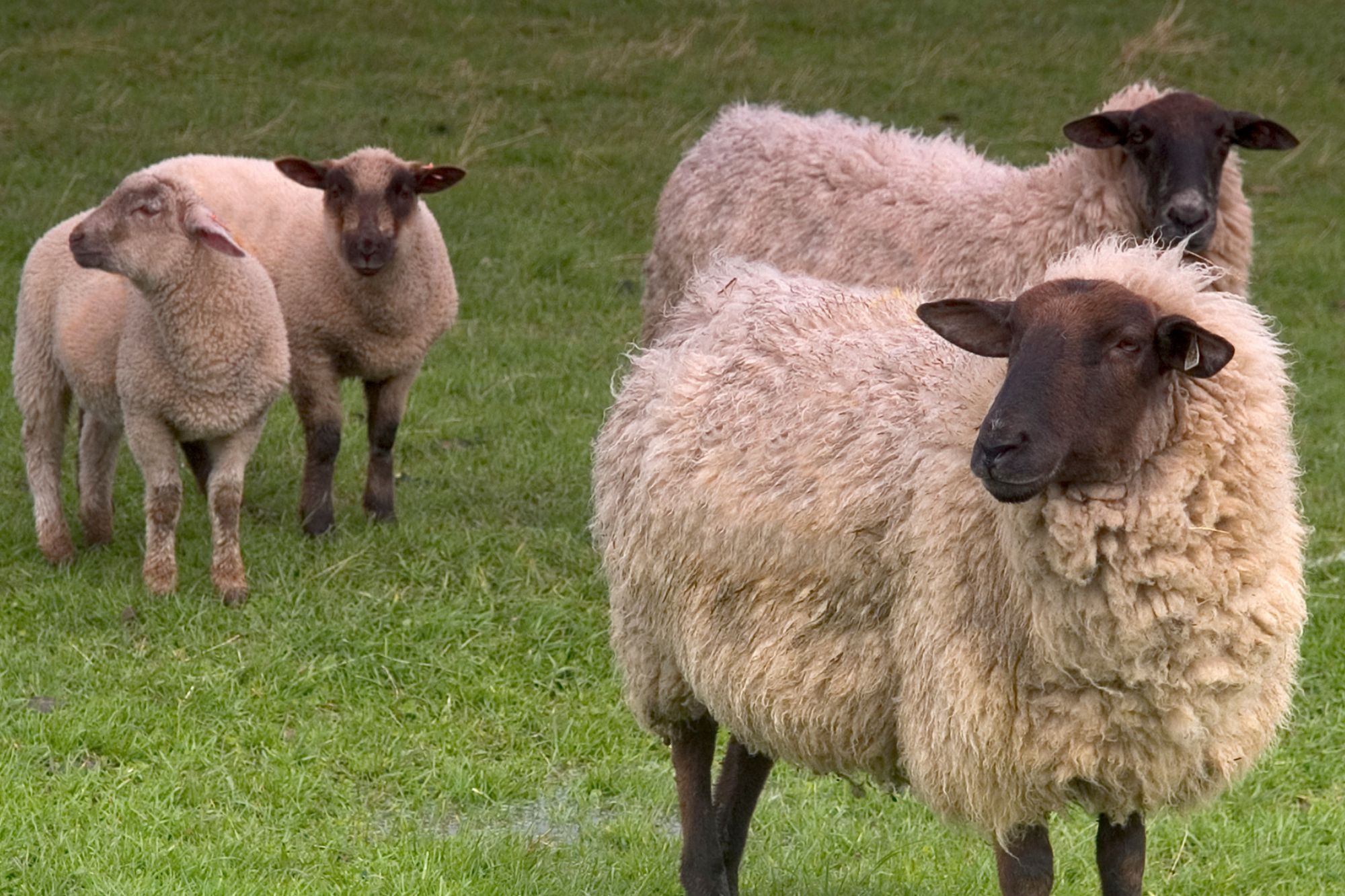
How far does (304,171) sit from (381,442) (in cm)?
114

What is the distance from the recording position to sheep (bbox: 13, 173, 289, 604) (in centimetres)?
625

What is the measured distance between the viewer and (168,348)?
6254mm

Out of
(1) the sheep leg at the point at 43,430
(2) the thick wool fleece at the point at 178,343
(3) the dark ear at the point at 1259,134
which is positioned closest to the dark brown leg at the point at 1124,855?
(3) the dark ear at the point at 1259,134

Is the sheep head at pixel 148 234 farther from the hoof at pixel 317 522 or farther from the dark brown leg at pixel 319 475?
the hoof at pixel 317 522

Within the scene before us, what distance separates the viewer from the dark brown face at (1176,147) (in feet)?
20.0

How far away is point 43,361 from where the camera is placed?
6.83 m

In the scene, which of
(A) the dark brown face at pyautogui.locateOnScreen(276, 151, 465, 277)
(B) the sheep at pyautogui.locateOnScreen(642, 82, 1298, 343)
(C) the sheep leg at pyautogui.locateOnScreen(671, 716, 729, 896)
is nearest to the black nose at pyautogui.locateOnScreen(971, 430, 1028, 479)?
(C) the sheep leg at pyautogui.locateOnScreen(671, 716, 729, 896)

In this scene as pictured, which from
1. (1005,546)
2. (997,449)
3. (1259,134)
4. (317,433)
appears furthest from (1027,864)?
(317,433)

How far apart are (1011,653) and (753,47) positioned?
11800mm

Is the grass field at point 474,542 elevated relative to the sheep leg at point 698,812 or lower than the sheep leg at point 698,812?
lower

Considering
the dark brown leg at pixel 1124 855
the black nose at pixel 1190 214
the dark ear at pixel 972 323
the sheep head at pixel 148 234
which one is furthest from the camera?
the sheep head at pixel 148 234

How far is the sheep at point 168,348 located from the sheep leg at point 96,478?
0.16 metres

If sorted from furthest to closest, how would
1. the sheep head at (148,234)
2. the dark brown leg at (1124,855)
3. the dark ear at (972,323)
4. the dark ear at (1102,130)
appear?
the dark ear at (1102,130) < the sheep head at (148,234) < the dark brown leg at (1124,855) < the dark ear at (972,323)

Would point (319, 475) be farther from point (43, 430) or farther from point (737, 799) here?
point (737, 799)
